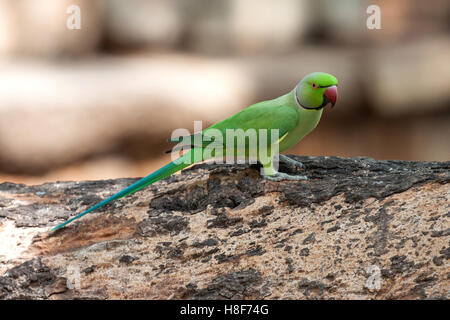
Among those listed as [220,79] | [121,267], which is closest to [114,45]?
[220,79]

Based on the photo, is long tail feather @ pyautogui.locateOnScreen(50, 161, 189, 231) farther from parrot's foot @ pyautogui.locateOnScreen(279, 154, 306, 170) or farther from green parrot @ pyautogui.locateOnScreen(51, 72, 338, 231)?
parrot's foot @ pyautogui.locateOnScreen(279, 154, 306, 170)

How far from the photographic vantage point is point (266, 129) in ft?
8.43

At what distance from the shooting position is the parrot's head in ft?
8.38

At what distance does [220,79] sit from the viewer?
5340 millimetres

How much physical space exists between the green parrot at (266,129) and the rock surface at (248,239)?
14cm

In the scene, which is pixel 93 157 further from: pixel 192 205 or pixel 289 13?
pixel 192 205

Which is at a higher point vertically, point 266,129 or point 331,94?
point 331,94

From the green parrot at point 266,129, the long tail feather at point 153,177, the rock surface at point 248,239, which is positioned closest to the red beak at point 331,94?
the green parrot at point 266,129

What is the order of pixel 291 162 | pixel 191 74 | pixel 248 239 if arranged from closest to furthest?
pixel 248 239
pixel 291 162
pixel 191 74

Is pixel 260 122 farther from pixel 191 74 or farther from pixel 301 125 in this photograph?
pixel 191 74

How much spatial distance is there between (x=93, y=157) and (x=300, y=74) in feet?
6.71

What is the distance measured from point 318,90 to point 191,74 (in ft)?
9.56

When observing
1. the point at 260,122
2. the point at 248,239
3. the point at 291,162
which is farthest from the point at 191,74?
the point at 248,239

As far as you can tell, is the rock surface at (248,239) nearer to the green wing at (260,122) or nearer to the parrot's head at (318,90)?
the green wing at (260,122)
